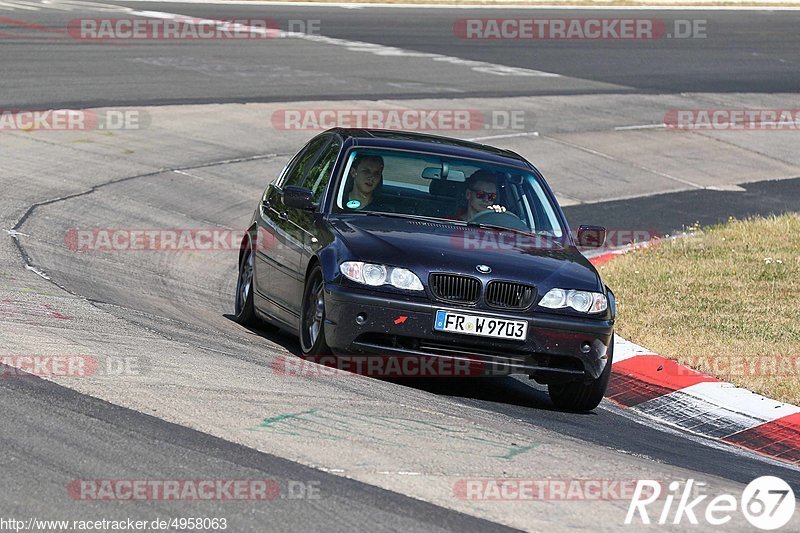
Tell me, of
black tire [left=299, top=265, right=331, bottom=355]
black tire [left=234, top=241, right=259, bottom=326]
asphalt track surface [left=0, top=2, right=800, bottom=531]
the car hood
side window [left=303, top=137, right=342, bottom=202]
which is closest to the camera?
asphalt track surface [left=0, top=2, right=800, bottom=531]

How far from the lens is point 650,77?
90.0 ft

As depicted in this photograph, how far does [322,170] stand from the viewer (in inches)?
382

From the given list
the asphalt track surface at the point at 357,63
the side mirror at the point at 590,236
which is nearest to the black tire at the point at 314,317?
the side mirror at the point at 590,236

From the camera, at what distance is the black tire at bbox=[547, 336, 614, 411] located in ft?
27.8

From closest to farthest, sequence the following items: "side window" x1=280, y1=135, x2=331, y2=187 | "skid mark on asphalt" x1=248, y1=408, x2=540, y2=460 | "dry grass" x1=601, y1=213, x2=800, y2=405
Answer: "skid mark on asphalt" x1=248, y1=408, x2=540, y2=460
"dry grass" x1=601, y1=213, x2=800, y2=405
"side window" x1=280, y1=135, x2=331, y2=187

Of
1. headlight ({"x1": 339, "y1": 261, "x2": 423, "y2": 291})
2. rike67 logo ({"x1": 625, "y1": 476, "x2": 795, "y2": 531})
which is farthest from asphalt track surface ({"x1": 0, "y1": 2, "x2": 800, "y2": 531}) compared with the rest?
rike67 logo ({"x1": 625, "y1": 476, "x2": 795, "y2": 531})

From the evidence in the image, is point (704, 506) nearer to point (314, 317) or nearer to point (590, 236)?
point (314, 317)


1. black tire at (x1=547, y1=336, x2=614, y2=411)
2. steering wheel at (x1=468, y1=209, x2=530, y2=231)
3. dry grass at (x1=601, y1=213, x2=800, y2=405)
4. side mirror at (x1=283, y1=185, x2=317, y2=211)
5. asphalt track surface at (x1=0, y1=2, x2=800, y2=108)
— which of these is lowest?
dry grass at (x1=601, y1=213, x2=800, y2=405)

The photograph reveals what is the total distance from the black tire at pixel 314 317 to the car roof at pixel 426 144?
135cm

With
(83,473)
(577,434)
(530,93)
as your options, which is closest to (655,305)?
(577,434)

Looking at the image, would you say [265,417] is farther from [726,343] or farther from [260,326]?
[726,343]

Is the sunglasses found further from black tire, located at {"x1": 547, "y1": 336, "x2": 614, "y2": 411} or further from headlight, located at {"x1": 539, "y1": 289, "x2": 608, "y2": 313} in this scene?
black tire, located at {"x1": 547, "y1": 336, "x2": 614, "y2": 411}

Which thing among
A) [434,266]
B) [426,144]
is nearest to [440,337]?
[434,266]

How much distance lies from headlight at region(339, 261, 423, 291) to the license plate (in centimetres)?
23
